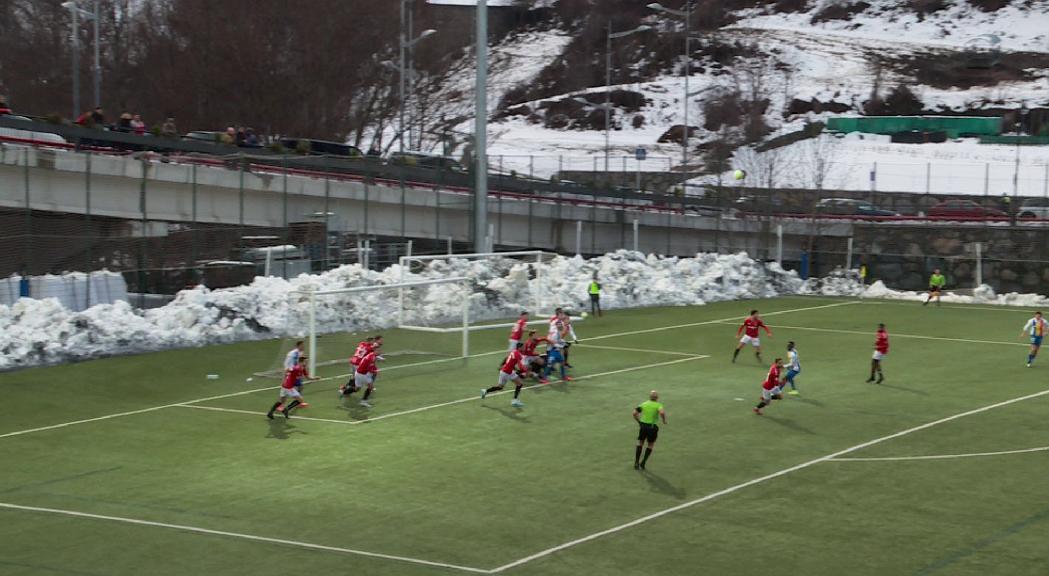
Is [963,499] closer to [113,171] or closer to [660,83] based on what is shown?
[113,171]

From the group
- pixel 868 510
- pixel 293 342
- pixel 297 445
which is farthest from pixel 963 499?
pixel 293 342

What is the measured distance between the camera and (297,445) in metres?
24.0

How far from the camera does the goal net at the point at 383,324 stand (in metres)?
33.4

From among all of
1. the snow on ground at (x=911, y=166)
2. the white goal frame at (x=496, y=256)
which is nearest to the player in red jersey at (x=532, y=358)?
the white goal frame at (x=496, y=256)

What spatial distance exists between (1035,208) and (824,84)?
59367 millimetres

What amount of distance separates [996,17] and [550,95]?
5695cm

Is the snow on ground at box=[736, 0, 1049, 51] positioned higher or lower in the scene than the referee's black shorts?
higher

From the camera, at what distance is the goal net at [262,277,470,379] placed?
33.4 m

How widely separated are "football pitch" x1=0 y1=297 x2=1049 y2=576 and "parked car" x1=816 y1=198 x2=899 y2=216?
124ft

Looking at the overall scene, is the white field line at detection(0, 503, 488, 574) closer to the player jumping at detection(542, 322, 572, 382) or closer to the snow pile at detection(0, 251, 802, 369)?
the snow pile at detection(0, 251, 802, 369)

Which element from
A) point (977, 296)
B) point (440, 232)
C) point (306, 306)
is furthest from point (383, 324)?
point (977, 296)

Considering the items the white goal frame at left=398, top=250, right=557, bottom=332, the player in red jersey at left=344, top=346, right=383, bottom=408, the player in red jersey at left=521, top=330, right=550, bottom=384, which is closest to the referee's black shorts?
the player in red jersey at left=344, top=346, right=383, bottom=408

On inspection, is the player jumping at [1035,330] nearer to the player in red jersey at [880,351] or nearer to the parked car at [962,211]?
the player in red jersey at [880,351]

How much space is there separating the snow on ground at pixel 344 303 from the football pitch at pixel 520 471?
995mm
